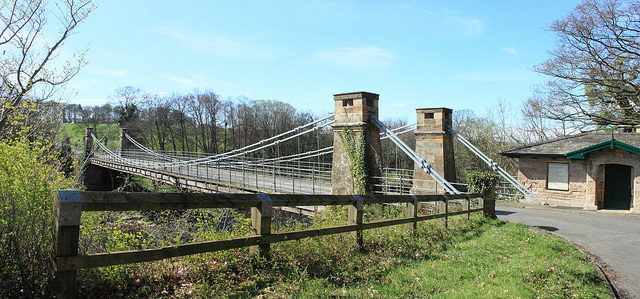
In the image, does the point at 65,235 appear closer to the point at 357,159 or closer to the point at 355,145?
the point at 357,159

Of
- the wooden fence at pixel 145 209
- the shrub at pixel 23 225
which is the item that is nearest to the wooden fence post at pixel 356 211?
the wooden fence at pixel 145 209

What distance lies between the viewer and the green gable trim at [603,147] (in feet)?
48.7

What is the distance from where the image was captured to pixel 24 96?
7.79m

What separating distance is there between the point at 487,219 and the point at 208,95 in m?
38.8

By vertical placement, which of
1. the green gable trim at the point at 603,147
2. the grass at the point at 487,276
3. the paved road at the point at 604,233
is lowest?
the paved road at the point at 604,233

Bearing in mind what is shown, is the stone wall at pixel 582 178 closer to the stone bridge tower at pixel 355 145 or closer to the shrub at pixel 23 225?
the stone bridge tower at pixel 355 145

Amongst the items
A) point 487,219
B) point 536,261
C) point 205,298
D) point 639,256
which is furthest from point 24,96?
point 639,256

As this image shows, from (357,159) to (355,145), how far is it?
46cm

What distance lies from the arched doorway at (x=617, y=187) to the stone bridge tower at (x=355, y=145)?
34.5 feet

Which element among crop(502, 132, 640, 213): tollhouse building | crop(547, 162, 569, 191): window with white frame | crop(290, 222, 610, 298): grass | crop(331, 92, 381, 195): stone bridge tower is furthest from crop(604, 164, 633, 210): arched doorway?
crop(290, 222, 610, 298): grass

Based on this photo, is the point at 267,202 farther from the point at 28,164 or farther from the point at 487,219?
the point at 487,219

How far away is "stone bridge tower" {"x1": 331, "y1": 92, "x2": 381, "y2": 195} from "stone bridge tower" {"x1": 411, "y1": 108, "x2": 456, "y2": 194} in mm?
2801

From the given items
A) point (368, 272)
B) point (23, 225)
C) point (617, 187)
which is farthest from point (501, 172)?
point (23, 225)

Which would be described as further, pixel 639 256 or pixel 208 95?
pixel 208 95
